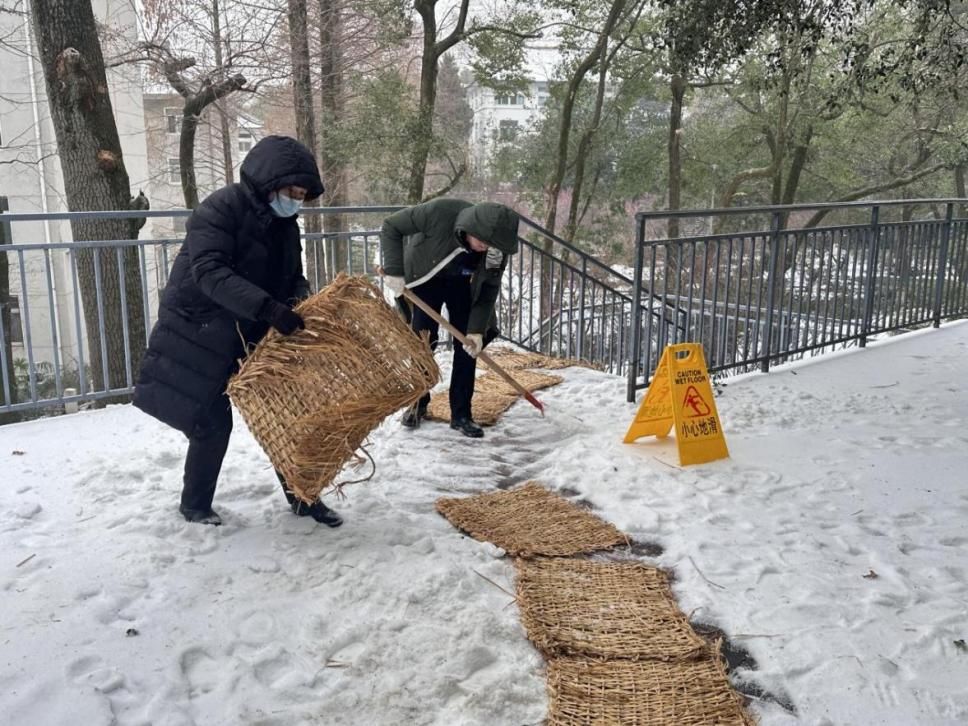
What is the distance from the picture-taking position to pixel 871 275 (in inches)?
288

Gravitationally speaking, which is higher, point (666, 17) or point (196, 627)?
point (666, 17)

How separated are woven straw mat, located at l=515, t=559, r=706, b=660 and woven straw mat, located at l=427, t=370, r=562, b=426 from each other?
211cm

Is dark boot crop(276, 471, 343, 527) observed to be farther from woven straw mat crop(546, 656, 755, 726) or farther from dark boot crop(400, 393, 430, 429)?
dark boot crop(400, 393, 430, 429)

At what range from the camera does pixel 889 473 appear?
15.0ft

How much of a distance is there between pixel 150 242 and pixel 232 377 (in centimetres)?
255

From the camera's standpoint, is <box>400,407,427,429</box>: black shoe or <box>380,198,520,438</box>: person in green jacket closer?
<box>380,198,520,438</box>: person in green jacket

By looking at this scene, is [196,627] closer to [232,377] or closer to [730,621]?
[232,377]

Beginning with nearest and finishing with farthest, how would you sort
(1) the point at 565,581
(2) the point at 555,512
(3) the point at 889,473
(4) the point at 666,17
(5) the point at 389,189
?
(1) the point at 565,581
(2) the point at 555,512
(3) the point at 889,473
(4) the point at 666,17
(5) the point at 389,189

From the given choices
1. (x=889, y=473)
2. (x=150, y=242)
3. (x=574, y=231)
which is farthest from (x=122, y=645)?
(x=574, y=231)

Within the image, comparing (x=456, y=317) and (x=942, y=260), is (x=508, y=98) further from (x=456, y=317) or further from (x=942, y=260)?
(x=456, y=317)

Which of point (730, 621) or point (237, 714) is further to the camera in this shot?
point (730, 621)

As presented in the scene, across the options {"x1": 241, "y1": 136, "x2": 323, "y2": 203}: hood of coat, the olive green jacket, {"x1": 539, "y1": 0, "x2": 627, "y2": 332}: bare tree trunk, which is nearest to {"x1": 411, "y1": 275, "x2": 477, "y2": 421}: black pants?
the olive green jacket

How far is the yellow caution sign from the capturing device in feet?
15.6

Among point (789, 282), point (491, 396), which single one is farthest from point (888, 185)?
point (491, 396)
